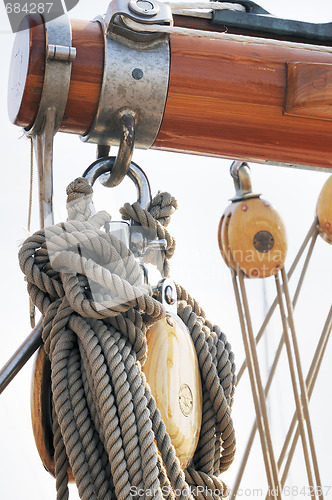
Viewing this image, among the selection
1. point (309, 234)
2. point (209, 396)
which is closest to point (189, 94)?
point (309, 234)

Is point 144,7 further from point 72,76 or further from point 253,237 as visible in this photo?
point 253,237

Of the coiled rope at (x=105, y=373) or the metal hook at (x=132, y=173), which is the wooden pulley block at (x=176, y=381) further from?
the metal hook at (x=132, y=173)

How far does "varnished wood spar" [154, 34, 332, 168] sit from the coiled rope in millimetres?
221

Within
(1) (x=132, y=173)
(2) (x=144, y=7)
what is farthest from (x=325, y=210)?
(2) (x=144, y=7)

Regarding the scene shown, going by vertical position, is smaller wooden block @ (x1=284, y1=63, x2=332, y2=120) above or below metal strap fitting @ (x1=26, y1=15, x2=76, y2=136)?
above

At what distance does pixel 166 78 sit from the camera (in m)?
1.29

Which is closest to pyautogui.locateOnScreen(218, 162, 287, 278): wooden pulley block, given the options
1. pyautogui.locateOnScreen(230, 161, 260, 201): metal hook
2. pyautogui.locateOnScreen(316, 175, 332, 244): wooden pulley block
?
pyautogui.locateOnScreen(230, 161, 260, 201): metal hook

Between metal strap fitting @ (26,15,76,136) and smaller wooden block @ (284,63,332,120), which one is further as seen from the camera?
smaller wooden block @ (284,63,332,120)

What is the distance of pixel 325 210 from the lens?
1322 millimetres

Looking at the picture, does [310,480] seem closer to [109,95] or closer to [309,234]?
[309,234]

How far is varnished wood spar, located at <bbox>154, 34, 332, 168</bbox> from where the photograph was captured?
132 cm

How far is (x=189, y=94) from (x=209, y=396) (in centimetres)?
47

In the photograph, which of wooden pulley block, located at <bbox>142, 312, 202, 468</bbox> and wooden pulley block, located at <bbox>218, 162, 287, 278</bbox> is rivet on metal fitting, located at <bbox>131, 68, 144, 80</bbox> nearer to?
wooden pulley block, located at <bbox>218, 162, 287, 278</bbox>

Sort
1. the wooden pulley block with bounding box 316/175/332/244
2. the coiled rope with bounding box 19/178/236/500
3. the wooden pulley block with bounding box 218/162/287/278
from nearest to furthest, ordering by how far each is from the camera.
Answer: the coiled rope with bounding box 19/178/236/500 < the wooden pulley block with bounding box 218/162/287/278 < the wooden pulley block with bounding box 316/175/332/244
